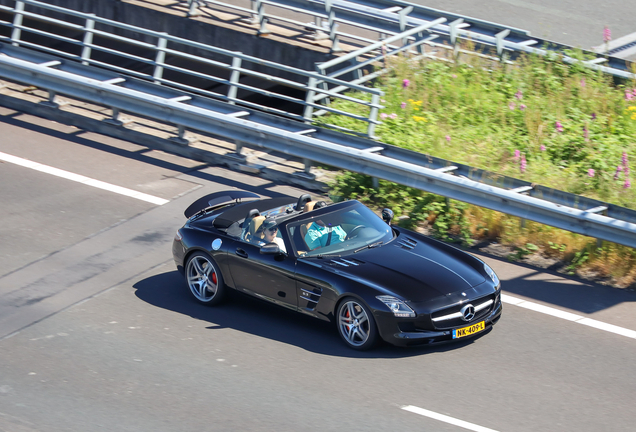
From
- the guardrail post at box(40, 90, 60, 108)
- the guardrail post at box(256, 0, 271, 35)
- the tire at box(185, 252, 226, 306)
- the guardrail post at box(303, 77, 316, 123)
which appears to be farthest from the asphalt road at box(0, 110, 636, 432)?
the guardrail post at box(256, 0, 271, 35)

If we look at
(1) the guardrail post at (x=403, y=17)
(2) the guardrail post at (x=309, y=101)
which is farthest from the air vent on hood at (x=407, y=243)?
(1) the guardrail post at (x=403, y=17)

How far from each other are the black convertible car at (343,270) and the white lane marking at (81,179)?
2.48 meters

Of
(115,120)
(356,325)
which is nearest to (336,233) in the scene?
(356,325)

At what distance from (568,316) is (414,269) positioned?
1.97 metres

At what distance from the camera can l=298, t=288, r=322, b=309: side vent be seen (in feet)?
29.0

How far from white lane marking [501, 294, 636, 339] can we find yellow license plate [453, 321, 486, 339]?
134cm

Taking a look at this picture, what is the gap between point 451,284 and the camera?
28.1 feet

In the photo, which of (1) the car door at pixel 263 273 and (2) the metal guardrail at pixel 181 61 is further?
(2) the metal guardrail at pixel 181 61

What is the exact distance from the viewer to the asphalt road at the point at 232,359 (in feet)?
24.2

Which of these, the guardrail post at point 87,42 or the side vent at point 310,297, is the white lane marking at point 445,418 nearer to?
the side vent at point 310,297

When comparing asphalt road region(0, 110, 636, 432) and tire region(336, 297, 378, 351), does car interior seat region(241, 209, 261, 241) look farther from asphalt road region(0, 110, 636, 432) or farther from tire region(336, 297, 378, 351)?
tire region(336, 297, 378, 351)

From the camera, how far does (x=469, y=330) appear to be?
849cm

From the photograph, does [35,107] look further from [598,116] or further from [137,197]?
[598,116]

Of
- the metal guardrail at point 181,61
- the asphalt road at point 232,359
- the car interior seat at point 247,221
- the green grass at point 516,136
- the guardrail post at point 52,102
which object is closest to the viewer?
the asphalt road at point 232,359
